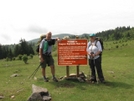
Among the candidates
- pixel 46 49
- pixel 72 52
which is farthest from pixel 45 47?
pixel 72 52

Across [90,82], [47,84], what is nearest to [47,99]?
[47,84]

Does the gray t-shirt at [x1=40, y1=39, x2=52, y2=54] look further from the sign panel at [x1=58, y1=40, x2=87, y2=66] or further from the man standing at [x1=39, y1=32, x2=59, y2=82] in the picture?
the sign panel at [x1=58, y1=40, x2=87, y2=66]

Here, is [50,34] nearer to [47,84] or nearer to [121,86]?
[47,84]

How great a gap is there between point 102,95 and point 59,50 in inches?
160

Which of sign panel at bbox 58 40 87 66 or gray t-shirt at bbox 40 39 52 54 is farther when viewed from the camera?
sign panel at bbox 58 40 87 66

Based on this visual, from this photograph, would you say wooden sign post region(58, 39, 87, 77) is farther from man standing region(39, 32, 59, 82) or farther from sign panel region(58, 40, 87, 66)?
man standing region(39, 32, 59, 82)

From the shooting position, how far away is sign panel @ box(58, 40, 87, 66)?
12.7 m

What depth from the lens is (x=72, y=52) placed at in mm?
12758

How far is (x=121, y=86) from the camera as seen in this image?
11.6 meters

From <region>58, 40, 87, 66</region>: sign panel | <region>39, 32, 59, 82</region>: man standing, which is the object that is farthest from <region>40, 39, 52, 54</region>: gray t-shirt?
<region>58, 40, 87, 66</region>: sign panel

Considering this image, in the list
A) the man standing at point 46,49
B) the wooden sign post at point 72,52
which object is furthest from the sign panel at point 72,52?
the man standing at point 46,49

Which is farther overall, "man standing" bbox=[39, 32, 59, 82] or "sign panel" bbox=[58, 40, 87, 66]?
"sign panel" bbox=[58, 40, 87, 66]

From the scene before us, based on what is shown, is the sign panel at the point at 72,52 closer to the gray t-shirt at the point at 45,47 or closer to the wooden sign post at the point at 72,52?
the wooden sign post at the point at 72,52

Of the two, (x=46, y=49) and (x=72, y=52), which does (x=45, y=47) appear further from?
(x=72, y=52)
